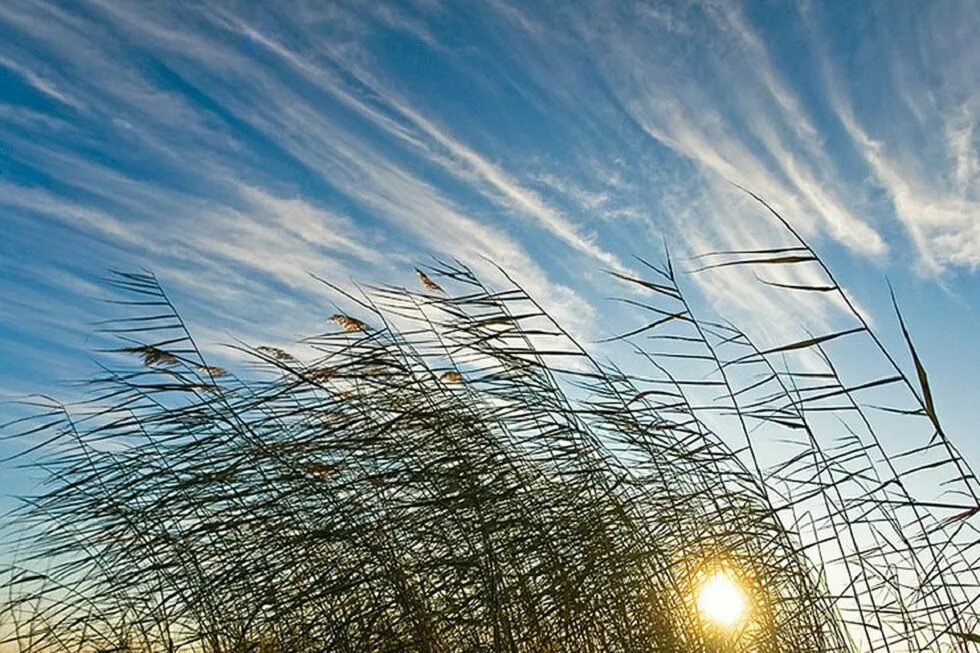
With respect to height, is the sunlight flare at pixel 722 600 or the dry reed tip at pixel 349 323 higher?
the dry reed tip at pixel 349 323

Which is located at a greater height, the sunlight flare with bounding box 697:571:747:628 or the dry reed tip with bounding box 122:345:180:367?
the dry reed tip with bounding box 122:345:180:367

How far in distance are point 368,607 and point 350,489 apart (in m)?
0.52

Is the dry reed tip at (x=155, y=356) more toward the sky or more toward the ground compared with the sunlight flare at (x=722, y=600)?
more toward the sky

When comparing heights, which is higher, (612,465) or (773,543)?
(612,465)

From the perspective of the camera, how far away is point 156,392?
15.5 feet

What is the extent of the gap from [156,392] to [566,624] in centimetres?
254

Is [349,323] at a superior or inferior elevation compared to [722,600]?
superior

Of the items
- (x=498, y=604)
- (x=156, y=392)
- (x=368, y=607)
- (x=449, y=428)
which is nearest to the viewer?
(x=498, y=604)

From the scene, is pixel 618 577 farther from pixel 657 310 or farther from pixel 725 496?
pixel 657 310

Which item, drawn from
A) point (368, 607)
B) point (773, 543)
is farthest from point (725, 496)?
point (368, 607)

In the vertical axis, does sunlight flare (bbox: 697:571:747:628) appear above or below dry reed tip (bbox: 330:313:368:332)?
below

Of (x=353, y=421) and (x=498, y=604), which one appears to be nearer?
(x=498, y=604)

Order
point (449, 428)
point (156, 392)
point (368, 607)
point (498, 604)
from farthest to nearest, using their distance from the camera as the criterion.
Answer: point (156, 392) < point (449, 428) < point (368, 607) < point (498, 604)

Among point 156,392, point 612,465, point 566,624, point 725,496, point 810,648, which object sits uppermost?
point 156,392
